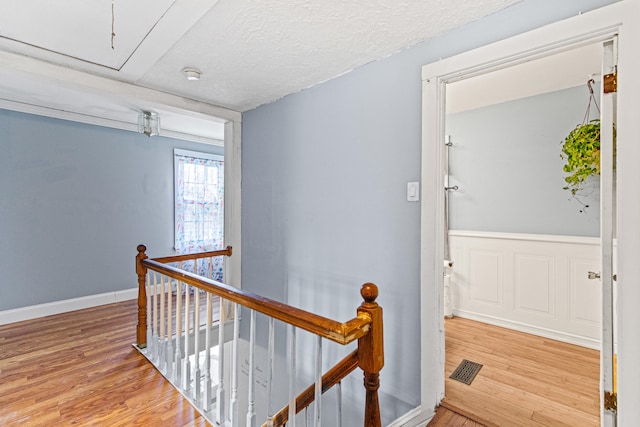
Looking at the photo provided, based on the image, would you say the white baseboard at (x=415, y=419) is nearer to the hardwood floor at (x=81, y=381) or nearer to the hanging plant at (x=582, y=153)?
the hardwood floor at (x=81, y=381)

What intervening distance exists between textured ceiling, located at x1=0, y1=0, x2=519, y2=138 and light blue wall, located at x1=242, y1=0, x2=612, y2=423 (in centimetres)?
13

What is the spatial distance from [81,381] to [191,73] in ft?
7.55

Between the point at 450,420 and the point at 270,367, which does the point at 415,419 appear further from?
the point at 270,367

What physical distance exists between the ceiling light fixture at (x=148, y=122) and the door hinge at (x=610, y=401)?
4.09 m

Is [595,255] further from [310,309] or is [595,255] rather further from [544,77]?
[310,309]

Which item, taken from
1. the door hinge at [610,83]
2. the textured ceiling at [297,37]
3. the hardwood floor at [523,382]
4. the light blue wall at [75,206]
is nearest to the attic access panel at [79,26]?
the textured ceiling at [297,37]

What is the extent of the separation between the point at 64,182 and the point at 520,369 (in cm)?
481

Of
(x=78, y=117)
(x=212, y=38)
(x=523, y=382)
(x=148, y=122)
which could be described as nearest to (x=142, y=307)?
(x=148, y=122)

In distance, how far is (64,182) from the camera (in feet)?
11.7

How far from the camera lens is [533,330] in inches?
117

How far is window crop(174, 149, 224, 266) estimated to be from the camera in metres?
4.52

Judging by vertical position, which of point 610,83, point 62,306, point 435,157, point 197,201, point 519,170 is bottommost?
point 62,306

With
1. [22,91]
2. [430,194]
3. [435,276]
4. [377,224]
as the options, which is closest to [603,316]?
[435,276]

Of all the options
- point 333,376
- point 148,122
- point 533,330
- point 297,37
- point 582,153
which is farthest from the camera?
point 148,122
